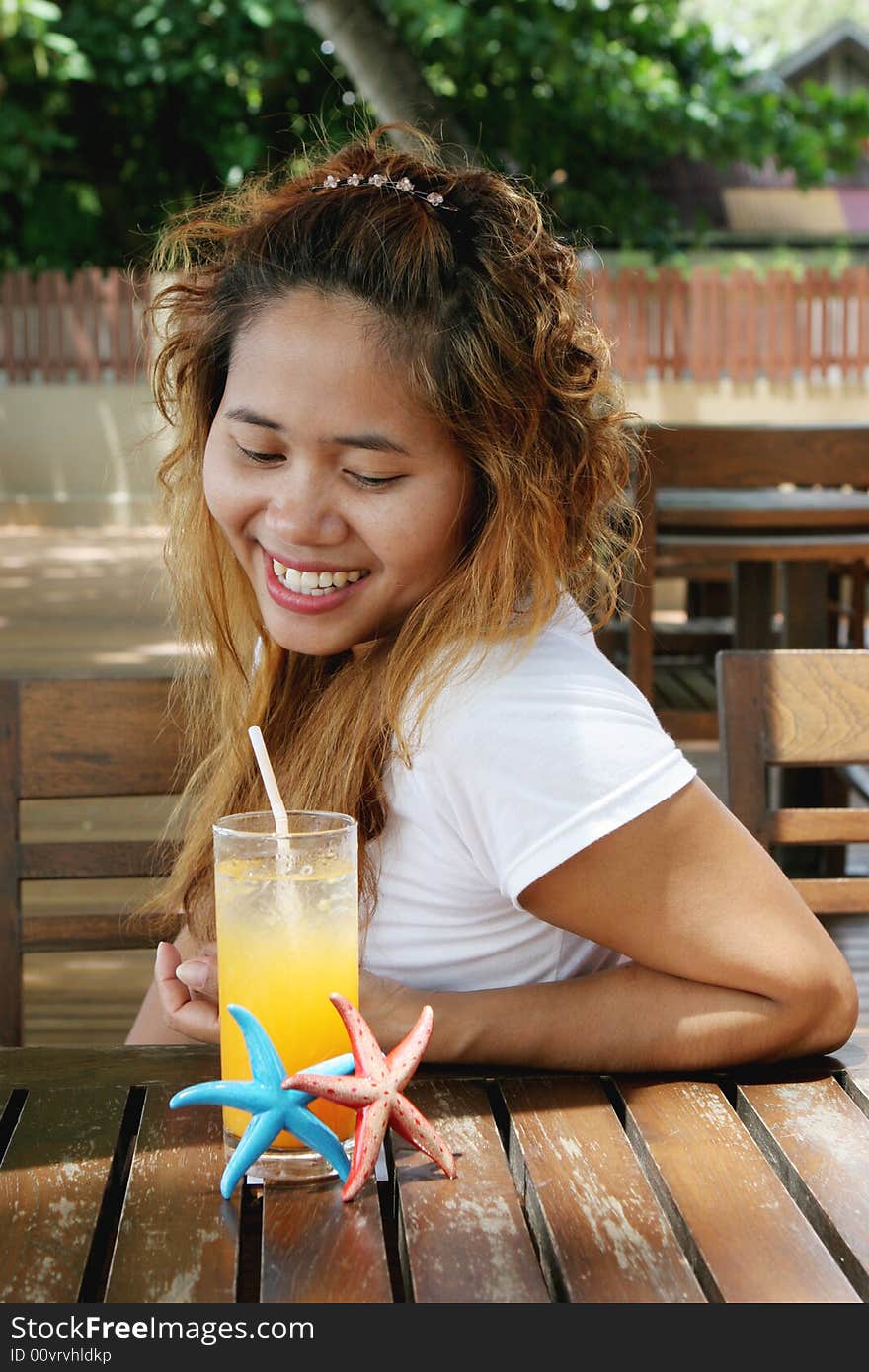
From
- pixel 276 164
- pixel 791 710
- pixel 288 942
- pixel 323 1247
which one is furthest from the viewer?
pixel 276 164

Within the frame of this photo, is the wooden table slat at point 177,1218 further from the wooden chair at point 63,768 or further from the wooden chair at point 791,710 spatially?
the wooden chair at point 791,710

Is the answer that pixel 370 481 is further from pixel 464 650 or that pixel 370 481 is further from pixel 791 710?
pixel 791 710

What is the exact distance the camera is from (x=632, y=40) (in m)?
9.64

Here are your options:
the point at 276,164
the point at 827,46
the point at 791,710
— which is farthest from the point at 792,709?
the point at 827,46

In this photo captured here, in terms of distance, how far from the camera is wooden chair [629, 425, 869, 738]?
3.44m

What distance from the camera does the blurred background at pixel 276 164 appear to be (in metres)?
8.85

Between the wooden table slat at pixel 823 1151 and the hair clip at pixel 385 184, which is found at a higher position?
the hair clip at pixel 385 184

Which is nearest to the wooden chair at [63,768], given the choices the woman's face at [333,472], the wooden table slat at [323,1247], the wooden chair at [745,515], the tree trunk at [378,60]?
the woman's face at [333,472]

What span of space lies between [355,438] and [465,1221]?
0.59 m

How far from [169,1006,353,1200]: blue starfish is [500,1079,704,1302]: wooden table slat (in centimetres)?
13

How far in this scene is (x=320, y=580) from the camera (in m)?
1.28

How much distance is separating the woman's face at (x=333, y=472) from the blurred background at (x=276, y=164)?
5.41 m

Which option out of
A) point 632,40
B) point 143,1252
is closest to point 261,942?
point 143,1252

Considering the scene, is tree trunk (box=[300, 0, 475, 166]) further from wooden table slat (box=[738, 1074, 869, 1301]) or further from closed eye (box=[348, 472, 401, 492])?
wooden table slat (box=[738, 1074, 869, 1301])
